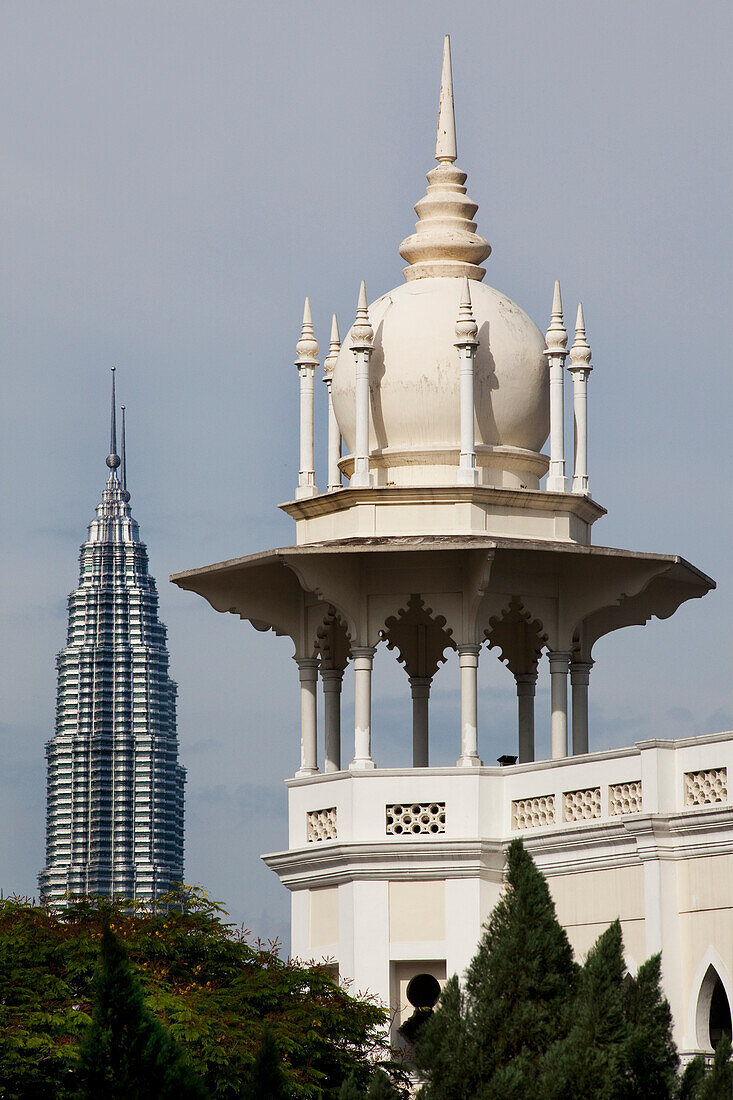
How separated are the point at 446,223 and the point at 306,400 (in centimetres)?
341

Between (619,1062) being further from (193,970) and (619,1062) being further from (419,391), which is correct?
A: (419,391)

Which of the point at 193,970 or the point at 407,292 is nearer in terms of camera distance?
the point at 193,970

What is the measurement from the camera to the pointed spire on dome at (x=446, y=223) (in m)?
41.4

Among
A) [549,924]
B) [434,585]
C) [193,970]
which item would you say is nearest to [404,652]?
[434,585]

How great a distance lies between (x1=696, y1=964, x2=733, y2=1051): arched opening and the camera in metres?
34.2

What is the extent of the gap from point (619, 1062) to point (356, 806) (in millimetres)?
10317

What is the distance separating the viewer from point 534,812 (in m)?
37.4

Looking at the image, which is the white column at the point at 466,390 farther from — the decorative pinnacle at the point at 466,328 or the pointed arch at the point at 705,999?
the pointed arch at the point at 705,999

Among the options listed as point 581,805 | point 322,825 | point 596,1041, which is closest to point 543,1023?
point 596,1041

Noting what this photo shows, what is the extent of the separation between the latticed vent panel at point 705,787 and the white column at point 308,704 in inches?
297

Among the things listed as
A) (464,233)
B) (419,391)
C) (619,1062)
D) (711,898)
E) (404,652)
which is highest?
(464,233)

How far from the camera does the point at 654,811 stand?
34844 millimetres

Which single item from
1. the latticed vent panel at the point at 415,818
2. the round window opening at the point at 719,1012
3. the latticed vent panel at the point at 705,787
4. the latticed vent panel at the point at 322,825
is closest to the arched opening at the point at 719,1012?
the round window opening at the point at 719,1012

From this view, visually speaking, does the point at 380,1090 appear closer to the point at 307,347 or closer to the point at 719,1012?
the point at 719,1012
